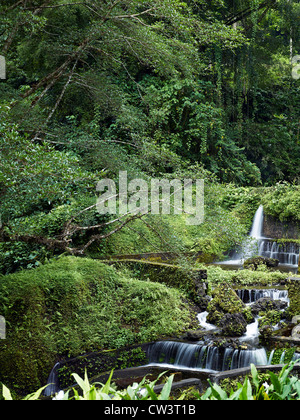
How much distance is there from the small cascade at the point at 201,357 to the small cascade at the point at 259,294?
93.1 inches

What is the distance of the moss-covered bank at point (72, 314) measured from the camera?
17.3ft

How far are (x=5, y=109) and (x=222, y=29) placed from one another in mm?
5386

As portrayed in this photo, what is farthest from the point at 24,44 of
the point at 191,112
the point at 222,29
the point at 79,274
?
the point at 191,112

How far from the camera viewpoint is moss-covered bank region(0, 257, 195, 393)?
5262 millimetres

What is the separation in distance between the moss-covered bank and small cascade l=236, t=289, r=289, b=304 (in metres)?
1.40

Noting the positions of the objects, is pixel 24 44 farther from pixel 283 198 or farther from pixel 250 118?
pixel 250 118

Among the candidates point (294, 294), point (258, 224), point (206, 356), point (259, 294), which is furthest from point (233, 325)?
point (258, 224)

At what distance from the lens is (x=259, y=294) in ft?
25.2

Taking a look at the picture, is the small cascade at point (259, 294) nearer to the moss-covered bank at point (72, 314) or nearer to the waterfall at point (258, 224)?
the moss-covered bank at point (72, 314)

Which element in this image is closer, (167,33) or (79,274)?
(79,274)

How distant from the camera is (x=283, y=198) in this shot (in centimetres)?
1283

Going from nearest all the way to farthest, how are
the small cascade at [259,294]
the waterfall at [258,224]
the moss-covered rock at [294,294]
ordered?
the moss-covered rock at [294,294] < the small cascade at [259,294] < the waterfall at [258,224]

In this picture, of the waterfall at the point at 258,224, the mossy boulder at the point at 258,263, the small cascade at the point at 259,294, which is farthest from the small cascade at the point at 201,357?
the waterfall at the point at 258,224

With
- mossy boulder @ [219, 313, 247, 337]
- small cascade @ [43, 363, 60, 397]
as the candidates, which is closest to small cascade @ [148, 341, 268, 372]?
mossy boulder @ [219, 313, 247, 337]
